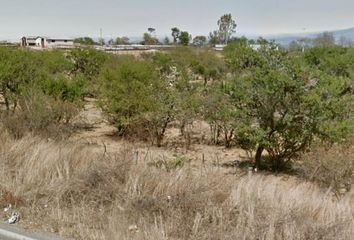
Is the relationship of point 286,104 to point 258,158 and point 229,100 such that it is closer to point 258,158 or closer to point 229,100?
point 229,100

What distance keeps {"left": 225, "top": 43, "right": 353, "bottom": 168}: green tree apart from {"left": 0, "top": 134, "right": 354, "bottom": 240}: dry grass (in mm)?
5053

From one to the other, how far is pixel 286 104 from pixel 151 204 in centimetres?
687

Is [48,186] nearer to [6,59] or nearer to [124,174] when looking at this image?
→ [124,174]

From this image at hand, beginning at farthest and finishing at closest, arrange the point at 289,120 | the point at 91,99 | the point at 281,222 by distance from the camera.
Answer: the point at 91,99 → the point at 289,120 → the point at 281,222

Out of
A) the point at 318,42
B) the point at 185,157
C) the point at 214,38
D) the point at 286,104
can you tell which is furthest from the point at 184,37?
the point at 185,157

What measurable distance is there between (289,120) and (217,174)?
5.45 meters

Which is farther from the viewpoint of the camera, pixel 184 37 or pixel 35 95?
pixel 184 37

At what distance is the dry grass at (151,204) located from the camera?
425 cm

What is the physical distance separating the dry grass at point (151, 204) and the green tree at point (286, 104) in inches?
199

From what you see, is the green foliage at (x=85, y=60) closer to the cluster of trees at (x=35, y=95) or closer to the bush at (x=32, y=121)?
the cluster of trees at (x=35, y=95)

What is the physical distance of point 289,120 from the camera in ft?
35.5

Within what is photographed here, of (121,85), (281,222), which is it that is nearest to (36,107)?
(121,85)

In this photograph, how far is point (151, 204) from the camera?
4848mm

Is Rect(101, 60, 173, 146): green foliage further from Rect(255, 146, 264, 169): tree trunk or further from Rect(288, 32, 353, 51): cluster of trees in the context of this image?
Rect(288, 32, 353, 51): cluster of trees
